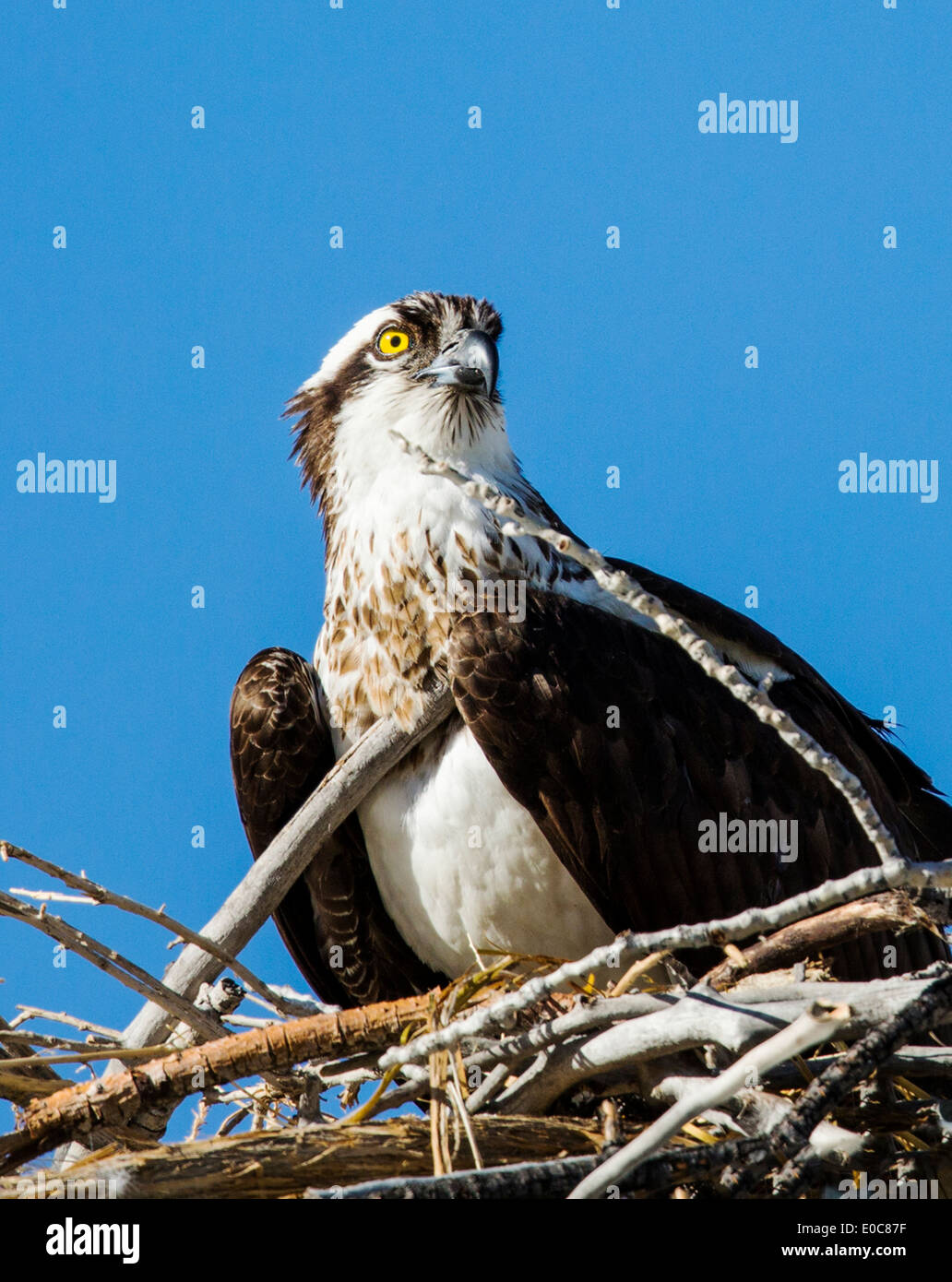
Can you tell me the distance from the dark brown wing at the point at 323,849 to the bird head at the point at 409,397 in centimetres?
91

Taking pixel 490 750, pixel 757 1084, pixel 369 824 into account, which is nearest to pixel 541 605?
pixel 490 750

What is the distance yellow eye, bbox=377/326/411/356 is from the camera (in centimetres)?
671

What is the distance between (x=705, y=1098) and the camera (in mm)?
3178

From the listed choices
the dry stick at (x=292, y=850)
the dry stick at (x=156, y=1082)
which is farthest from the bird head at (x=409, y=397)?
the dry stick at (x=156, y=1082)

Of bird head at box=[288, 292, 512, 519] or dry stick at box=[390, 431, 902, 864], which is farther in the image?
bird head at box=[288, 292, 512, 519]

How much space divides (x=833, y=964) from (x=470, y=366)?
2.76m

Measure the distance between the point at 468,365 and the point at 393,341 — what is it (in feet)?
1.44

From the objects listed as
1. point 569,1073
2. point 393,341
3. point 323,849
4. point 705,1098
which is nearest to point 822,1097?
point 705,1098

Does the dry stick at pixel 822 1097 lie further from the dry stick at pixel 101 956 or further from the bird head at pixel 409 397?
the bird head at pixel 409 397

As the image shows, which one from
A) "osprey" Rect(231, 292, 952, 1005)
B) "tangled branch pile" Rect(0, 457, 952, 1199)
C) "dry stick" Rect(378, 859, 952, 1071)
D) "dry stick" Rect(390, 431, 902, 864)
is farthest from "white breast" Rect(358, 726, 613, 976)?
"dry stick" Rect(390, 431, 902, 864)

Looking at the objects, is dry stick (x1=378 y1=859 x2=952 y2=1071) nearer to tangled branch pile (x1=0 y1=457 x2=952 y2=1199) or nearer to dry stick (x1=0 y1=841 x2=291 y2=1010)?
tangled branch pile (x1=0 y1=457 x2=952 y2=1199)

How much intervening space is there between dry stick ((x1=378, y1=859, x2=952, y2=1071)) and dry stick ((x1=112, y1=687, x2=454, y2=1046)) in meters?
1.55

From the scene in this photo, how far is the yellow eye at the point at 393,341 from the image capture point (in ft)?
22.0

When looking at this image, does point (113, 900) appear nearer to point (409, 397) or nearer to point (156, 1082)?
point (156, 1082)
